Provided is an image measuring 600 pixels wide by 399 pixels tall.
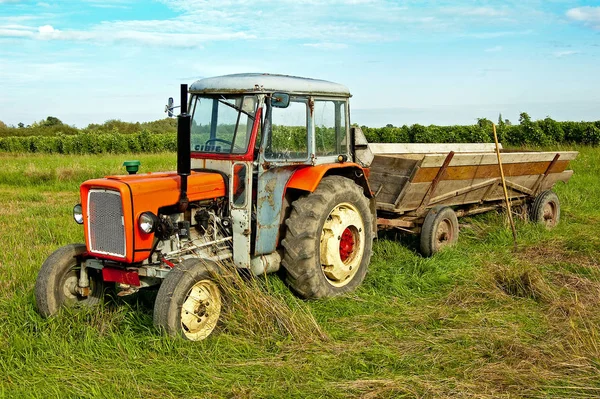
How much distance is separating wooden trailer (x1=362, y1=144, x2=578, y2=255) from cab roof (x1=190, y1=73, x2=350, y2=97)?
1685 millimetres

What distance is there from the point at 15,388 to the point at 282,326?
6.66ft

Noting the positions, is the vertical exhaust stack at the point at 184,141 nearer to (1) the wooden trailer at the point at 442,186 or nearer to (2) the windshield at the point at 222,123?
(2) the windshield at the point at 222,123

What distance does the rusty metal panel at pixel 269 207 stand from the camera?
5.72 meters

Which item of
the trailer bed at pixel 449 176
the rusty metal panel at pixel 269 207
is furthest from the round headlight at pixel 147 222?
the trailer bed at pixel 449 176

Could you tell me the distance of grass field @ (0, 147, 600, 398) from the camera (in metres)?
4.23

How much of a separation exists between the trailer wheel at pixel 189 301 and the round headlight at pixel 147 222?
0.39 m

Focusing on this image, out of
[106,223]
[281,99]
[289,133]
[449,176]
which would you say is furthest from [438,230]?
[106,223]

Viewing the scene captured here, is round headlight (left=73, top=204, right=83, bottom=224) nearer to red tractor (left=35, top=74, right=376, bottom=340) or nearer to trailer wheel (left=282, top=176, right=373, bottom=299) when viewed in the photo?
red tractor (left=35, top=74, right=376, bottom=340)

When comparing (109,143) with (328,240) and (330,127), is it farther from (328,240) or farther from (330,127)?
(328,240)

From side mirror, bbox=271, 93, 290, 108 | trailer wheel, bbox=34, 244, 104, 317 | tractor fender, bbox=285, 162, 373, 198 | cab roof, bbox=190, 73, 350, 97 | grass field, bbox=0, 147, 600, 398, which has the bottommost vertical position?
grass field, bbox=0, 147, 600, 398

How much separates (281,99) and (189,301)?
2052 millimetres

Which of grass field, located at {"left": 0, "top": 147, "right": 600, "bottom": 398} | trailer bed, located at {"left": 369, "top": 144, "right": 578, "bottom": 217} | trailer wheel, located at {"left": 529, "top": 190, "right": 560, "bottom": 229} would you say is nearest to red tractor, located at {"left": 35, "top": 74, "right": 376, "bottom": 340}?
grass field, located at {"left": 0, "top": 147, "right": 600, "bottom": 398}

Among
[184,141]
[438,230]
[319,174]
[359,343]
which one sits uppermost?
[184,141]

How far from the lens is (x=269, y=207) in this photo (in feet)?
19.1
